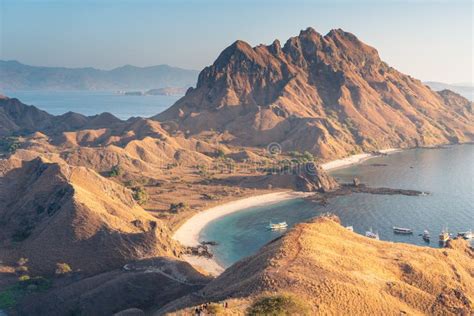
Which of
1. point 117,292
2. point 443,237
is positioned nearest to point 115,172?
point 117,292

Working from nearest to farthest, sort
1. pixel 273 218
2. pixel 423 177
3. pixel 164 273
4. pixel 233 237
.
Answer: pixel 164 273
pixel 233 237
pixel 273 218
pixel 423 177

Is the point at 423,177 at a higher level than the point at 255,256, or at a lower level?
lower

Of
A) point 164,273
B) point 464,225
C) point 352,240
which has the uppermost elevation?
point 352,240

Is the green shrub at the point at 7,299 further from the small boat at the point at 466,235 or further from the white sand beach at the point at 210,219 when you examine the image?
the small boat at the point at 466,235

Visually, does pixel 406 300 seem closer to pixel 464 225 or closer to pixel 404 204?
pixel 464 225

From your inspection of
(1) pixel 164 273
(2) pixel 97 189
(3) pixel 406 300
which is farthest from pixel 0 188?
Answer: (3) pixel 406 300

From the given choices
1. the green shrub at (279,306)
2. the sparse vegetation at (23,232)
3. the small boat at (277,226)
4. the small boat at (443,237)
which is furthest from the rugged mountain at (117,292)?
the small boat at (443,237)

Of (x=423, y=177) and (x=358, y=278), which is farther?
(x=423, y=177)
